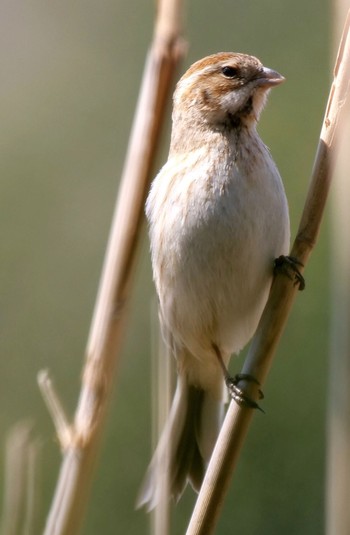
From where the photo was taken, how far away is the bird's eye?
2.42 meters

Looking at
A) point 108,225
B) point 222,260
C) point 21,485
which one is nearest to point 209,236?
point 222,260

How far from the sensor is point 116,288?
1.71 m

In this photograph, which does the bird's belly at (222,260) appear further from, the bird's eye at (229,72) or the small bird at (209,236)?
the bird's eye at (229,72)

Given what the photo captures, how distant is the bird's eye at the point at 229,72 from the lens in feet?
7.95

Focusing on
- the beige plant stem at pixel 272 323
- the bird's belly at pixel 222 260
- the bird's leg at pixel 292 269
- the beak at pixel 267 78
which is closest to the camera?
the beige plant stem at pixel 272 323

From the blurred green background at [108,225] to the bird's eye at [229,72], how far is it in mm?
552

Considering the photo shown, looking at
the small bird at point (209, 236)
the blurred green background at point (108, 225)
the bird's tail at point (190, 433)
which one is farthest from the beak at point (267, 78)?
the bird's tail at point (190, 433)

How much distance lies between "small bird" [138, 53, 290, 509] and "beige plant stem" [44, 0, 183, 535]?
279mm

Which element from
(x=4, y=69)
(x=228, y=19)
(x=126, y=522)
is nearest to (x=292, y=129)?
(x=228, y=19)

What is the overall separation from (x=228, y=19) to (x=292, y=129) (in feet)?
2.69

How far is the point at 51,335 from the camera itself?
403 cm

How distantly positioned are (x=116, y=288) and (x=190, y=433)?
0.95 metres

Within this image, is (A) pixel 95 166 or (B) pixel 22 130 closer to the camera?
(A) pixel 95 166

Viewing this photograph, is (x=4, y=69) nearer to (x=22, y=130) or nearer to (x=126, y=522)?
(x=22, y=130)
